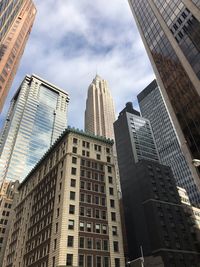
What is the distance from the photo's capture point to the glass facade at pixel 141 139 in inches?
4973

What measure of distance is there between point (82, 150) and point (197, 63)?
131ft

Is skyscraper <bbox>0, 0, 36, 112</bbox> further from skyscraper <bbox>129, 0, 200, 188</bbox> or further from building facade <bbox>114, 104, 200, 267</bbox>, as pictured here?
building facade <bbox>114, 104, 200, 267</bbox>

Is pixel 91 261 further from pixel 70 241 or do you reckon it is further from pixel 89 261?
pixel 70 241

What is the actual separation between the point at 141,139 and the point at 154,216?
5444 cm

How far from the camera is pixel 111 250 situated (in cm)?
5609

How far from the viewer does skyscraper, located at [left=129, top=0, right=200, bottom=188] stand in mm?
49344

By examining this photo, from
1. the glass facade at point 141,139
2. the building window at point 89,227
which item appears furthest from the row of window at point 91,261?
the glass facade at point 141,139

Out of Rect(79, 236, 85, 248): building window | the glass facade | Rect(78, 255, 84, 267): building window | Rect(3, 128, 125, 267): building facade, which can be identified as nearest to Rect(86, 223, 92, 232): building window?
Rect(3, 128, 125, 267): building facade

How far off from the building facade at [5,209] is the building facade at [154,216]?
163 ft

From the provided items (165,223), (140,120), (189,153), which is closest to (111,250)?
(189,153)

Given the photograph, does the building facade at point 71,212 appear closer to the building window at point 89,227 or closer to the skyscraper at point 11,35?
the building window at point 89,227

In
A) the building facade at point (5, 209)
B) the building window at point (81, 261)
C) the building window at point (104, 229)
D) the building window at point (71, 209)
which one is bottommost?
the building window at point (81, 261)

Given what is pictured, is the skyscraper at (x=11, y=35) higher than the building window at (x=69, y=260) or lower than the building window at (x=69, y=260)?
higher

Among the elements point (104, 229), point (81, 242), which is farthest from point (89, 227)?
point (81, 242)
